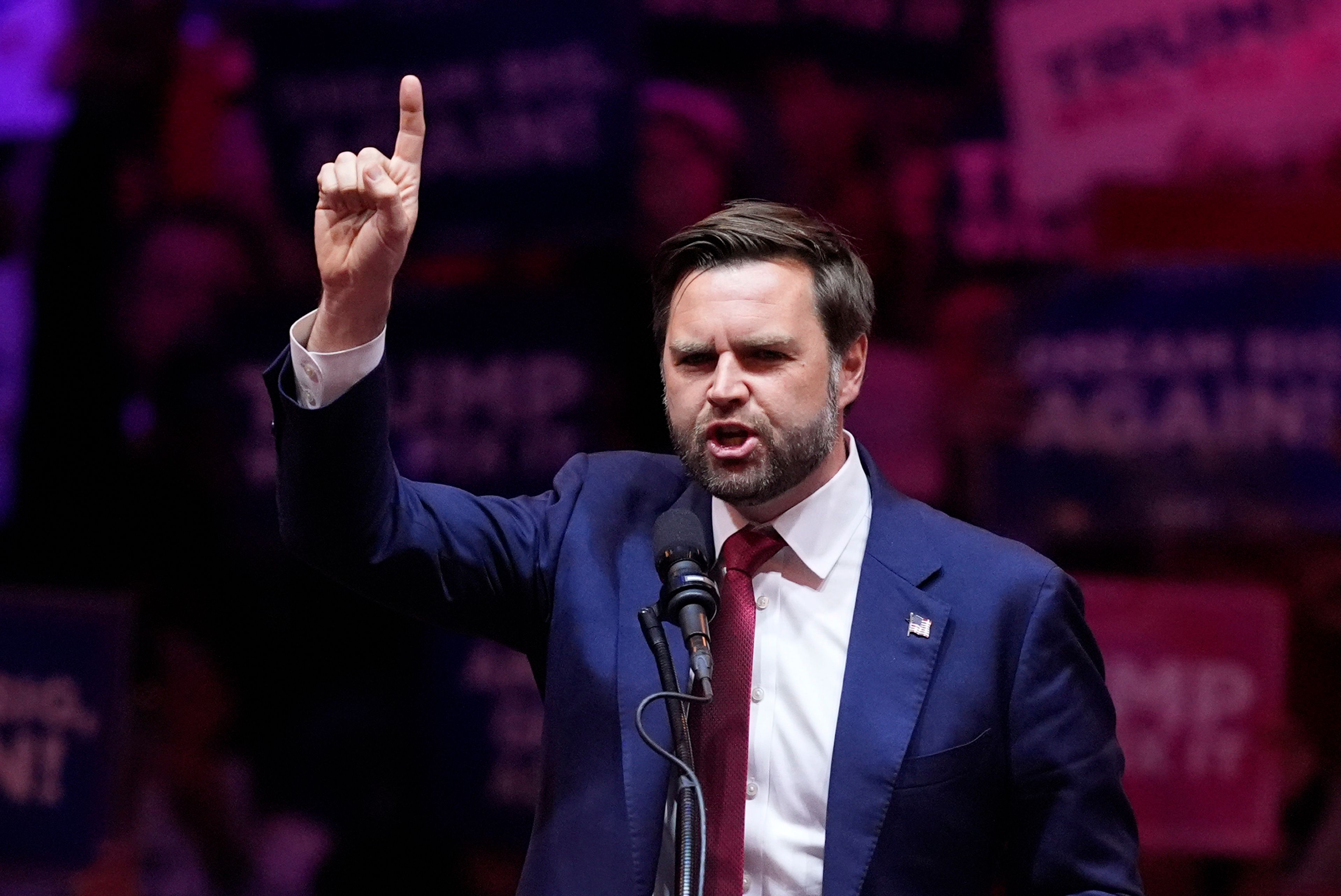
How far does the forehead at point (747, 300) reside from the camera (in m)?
1.97

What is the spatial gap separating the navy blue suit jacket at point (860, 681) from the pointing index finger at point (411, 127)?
0.86 feet

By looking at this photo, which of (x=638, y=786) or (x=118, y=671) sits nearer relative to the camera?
(x=638, y=786)

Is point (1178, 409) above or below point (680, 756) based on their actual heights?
above

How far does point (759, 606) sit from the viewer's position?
201cm

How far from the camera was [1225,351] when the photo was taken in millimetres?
3896

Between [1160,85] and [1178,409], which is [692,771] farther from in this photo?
[1160,85]

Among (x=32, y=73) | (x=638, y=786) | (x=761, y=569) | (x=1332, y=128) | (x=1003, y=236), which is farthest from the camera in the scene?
(x=32, y=73)

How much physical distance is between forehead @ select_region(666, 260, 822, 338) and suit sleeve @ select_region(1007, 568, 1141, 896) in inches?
18.9

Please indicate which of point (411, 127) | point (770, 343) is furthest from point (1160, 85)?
point (411, 127)

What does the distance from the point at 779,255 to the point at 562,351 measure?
245 cm

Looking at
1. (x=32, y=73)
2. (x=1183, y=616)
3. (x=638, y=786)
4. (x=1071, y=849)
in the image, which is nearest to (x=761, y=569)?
(x=638, y=786)

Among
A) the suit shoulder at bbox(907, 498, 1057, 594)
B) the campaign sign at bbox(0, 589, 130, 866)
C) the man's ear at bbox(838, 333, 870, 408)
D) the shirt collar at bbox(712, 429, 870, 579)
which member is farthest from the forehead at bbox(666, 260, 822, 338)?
the campaign sign at bbox(0, 589, 130, 866)

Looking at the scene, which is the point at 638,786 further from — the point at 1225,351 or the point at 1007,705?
the point at 1225,351

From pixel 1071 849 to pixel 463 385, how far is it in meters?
3.00
